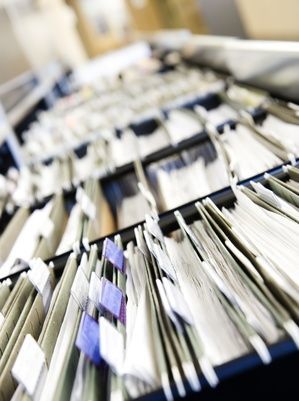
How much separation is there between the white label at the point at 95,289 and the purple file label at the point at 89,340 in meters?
0.10

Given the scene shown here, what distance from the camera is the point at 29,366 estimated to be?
83 centimetres

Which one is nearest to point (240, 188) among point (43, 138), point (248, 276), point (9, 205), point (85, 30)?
point (248, 276)

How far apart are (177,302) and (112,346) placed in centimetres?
14

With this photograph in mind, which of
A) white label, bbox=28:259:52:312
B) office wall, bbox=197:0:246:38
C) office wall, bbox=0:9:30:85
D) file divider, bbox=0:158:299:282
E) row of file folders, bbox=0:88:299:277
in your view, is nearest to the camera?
white label, bbox=28:259:52:312

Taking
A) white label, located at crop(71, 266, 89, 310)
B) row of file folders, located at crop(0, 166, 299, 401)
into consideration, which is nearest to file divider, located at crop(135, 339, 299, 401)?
row of file folders, located at crop(0, 166, 299, 401)

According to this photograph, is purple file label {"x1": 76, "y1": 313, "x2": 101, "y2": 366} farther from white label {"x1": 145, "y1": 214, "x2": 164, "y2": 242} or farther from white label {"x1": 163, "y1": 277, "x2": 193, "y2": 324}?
white label {"x1": 145, "y1": 214, "x2": 164, "y2": 242}

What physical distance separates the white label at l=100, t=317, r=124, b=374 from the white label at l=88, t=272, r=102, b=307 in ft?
0.45

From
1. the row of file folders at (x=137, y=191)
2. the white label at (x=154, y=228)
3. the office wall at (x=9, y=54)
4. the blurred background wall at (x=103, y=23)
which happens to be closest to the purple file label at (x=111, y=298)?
the white label at (x=154, y=228)

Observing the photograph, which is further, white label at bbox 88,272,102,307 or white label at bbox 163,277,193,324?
white label at bbox 88,272,102,307

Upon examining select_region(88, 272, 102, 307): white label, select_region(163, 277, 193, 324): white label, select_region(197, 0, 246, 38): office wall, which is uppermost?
select_region(197, 0, 246, 38): office wall

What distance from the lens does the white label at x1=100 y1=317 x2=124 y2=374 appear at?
2.58ft

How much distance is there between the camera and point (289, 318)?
77cm

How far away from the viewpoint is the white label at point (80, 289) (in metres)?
1.02

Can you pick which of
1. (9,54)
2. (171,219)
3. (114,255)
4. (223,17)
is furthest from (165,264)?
(9,54)
